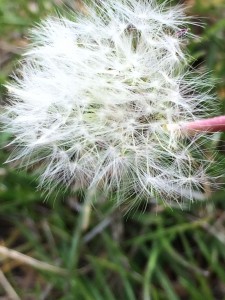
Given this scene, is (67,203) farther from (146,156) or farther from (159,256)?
(146,156)

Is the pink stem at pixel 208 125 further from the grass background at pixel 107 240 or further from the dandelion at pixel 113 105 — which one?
the grass background at pixel 107 240

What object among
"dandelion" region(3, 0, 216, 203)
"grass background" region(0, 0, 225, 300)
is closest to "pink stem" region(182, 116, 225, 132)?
"dandelion" region(3, 0, 216, 203)

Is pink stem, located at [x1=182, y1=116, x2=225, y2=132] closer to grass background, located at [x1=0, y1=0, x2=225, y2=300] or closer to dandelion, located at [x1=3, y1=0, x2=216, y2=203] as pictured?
dandelion, located at [x1=3, y1=0, x2=216, y2=203]

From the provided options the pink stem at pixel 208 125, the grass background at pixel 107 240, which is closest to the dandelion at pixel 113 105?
the pink stem at pixel 208 125

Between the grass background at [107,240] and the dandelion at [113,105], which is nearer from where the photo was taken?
the dandelion at [113,105]

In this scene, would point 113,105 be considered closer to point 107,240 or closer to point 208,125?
point 208,125

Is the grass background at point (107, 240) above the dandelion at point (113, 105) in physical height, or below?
below

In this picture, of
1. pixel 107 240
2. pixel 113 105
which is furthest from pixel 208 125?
pixel 107 240

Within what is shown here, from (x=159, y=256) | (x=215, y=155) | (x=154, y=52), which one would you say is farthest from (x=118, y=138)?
(x=159, y=256)
